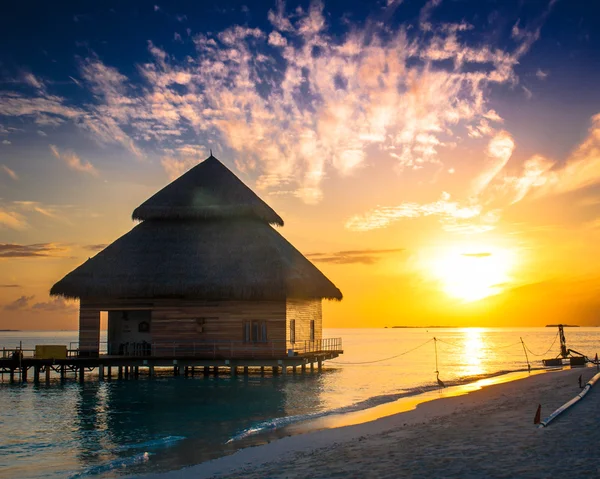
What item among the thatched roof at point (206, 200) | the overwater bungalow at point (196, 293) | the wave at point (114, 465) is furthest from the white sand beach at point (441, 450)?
the thatched roof at point (206, 200)

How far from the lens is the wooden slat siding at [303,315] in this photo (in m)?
37.5

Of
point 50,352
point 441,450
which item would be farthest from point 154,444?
point 50,352

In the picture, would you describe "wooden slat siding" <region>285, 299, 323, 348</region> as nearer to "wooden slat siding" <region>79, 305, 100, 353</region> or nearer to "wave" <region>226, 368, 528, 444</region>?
"wave" <region>226, 368, 528, 444</region>

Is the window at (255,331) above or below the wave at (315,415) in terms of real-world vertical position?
above

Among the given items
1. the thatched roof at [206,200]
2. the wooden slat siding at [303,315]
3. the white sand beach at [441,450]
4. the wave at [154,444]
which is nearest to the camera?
the white sand beach at [441,450]

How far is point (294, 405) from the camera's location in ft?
91.0

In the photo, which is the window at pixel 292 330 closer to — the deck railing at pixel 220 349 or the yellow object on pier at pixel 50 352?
the deck railing at pixel 220 349

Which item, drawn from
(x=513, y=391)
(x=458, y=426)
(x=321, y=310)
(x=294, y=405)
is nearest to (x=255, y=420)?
(x=294, y=405)

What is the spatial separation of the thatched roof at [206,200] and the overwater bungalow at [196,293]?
275mm

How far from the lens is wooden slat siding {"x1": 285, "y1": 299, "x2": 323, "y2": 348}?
37.5 meters

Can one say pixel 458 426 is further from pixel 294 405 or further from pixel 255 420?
pixel 294 405

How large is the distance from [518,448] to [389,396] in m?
18.8

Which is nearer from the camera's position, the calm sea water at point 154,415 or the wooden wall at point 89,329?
→ the calm sea water at point 154,415

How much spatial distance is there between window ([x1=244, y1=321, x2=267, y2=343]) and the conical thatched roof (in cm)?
170
